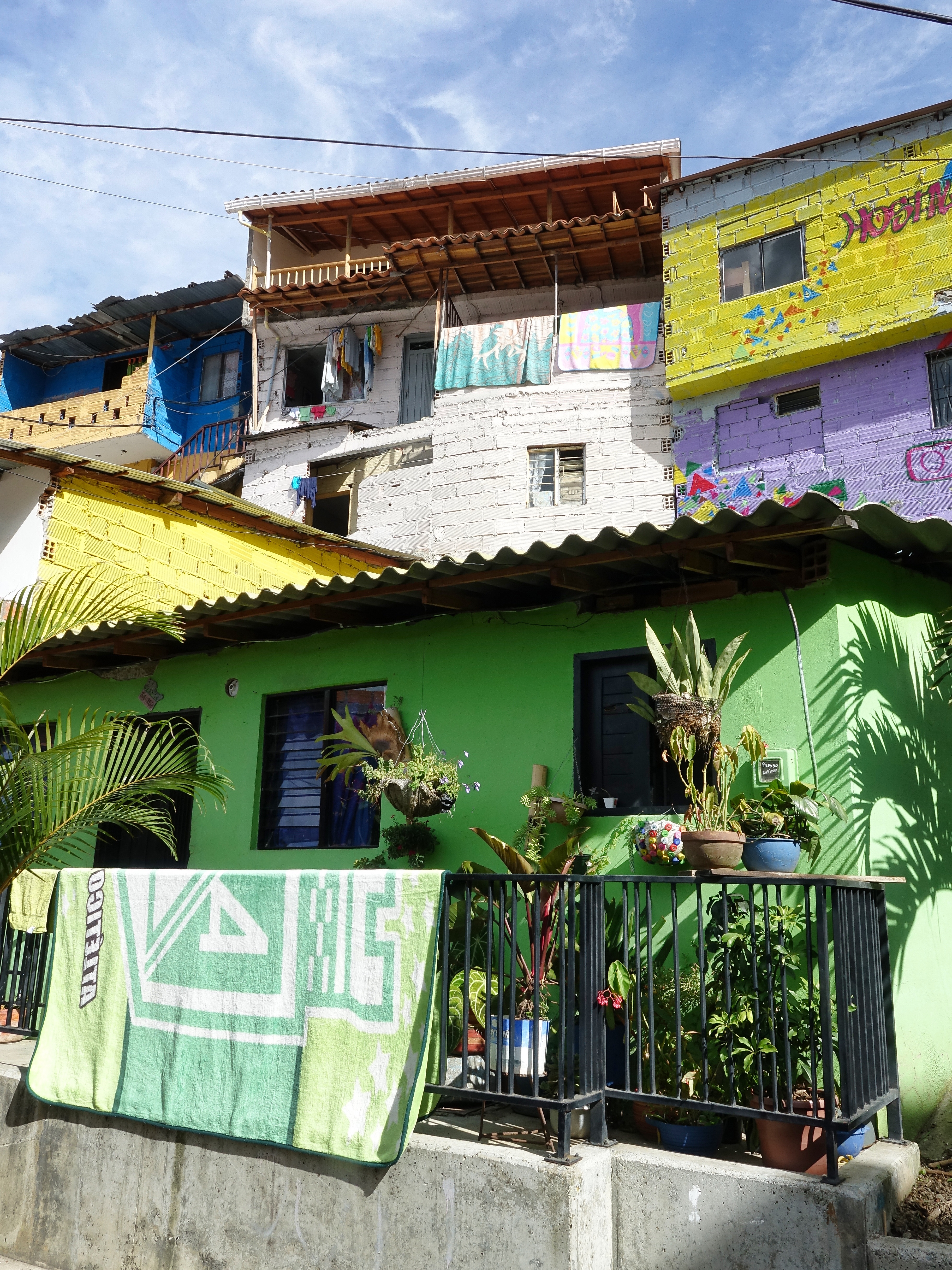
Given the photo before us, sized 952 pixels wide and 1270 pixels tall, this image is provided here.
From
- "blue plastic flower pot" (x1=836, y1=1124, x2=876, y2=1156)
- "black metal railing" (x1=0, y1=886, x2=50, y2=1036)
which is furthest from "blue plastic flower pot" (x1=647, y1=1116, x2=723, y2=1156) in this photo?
"black metal railing" (x1=0, y1=886, x2=50, y2=1036)

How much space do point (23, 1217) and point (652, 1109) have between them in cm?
368

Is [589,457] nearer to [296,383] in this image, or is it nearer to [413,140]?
[296,383]

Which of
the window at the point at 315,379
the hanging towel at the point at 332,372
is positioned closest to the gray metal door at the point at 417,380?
the window at the point at 315,379

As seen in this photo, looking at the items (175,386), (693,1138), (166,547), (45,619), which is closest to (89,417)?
(175,386)

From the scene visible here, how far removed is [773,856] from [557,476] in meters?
14.2

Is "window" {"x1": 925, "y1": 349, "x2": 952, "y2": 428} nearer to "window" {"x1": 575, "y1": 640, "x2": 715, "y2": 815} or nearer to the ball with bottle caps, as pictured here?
"window" {"x1": 575, "y1": 640, "x2": 715, "y2": 815}

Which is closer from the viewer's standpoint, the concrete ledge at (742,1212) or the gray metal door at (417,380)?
the concrete ledge at (742,1212)

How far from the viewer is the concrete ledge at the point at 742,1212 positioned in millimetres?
4145

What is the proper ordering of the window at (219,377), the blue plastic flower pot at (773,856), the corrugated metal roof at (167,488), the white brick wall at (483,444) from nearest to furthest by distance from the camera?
1. the blue plastic flower pot at (773,856)
2. the corrugated metal roof at (167,488)
3. the white brick wall at (483,444)
4. the window at (219,377)

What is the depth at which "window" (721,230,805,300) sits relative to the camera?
16656mm

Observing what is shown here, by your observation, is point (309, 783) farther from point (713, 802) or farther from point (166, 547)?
point (166, 547)

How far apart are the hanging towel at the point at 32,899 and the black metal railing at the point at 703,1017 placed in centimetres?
356

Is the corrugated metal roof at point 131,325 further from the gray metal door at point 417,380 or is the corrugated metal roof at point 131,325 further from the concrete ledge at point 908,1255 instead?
the concrete ledge at point 908,1255

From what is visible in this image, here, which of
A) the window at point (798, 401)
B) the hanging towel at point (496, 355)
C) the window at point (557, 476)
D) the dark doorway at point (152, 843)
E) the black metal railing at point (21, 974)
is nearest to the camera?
the black metal railing at point (21, 974)
